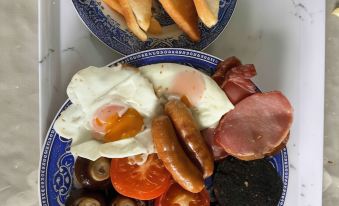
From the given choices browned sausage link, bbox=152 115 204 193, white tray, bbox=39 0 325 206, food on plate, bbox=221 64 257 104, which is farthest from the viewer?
white tray, bbox=39 0 325 206

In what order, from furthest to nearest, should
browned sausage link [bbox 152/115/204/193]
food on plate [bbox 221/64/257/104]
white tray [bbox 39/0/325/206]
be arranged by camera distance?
white tray [bbox 39/0/325/206]
food on plate [bbox 221/64/257/104]
browned sausage link [bbox 152/115/204/193]

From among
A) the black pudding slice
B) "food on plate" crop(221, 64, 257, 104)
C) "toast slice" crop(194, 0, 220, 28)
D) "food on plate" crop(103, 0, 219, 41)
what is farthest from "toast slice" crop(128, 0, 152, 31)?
the black pudding slice

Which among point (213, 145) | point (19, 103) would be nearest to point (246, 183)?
point (213, 145)

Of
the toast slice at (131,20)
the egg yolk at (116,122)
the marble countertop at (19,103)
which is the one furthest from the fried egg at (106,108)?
the marble countertop at (19,103)

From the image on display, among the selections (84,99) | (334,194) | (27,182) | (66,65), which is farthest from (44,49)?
(334,194)

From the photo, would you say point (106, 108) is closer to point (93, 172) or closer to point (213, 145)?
point (93, 172)

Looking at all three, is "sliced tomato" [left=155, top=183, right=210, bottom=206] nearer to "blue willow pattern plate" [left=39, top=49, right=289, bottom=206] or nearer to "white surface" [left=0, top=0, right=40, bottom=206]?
"blue willow pattern plate" [left=39, top=49, right=289, bottom=206]

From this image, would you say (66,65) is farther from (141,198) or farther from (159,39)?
(141,198)
